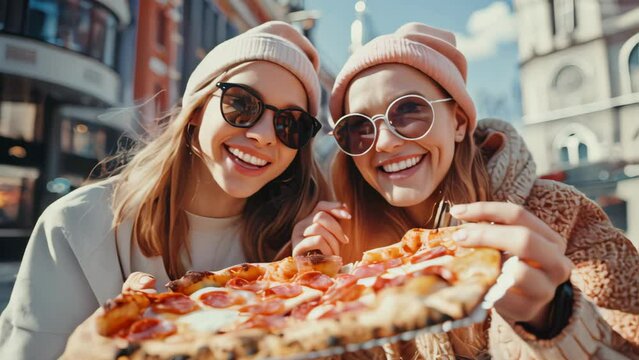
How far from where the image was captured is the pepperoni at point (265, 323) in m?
1.10

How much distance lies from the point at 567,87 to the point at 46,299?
349 inches

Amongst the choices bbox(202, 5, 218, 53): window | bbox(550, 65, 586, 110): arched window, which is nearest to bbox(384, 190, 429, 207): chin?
bbox(550, 65, 586, 110): arched window

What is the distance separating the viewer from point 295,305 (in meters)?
1.30

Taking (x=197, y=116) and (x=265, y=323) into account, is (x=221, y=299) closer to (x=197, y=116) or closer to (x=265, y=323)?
(x=265, y=323)

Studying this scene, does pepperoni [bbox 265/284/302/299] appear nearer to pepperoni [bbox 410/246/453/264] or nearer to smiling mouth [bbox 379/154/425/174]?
pepperoni [bbox 410/246/453/264]

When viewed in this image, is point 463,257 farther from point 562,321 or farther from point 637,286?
point 637,286

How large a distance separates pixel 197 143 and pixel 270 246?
2.14 ft

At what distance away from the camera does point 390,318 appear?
95 centimetres

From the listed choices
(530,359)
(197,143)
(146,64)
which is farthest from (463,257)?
(146,64)

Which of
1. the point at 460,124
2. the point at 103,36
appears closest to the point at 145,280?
the point at 460,124

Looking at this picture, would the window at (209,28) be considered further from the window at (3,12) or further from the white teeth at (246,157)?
the white teeth at (246,157)

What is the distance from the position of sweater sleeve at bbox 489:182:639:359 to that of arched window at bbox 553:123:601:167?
6.42 m

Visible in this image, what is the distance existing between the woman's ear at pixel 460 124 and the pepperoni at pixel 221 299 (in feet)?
4.44

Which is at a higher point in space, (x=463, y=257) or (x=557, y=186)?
(x=557, y=186)
